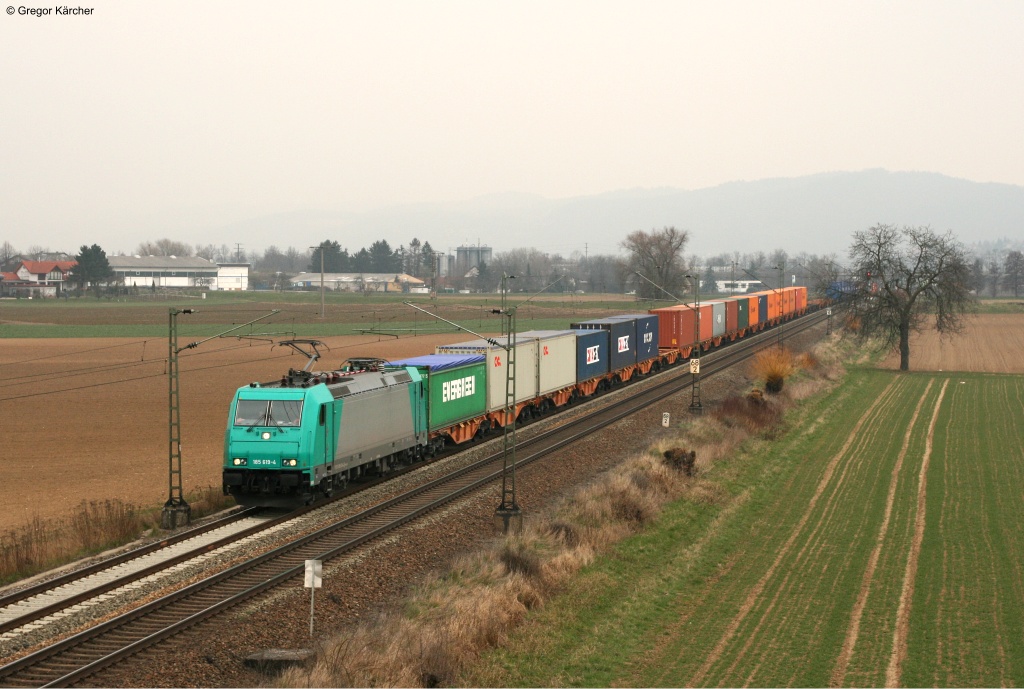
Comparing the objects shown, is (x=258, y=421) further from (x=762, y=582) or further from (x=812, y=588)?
(x=812, y=588)

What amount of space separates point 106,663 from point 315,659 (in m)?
3.29

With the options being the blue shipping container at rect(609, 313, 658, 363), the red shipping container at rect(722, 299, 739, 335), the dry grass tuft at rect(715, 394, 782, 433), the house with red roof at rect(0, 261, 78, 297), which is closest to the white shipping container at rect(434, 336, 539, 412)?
the dry grass tuft at rect(715, 394, 782, 433)

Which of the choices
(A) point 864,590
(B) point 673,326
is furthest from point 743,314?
(A) point 864,590

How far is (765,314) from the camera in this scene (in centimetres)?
9575

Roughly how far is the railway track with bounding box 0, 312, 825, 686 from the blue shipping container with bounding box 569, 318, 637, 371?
15.3 meters

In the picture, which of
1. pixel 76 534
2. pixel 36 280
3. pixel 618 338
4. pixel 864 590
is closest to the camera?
pixel 864 590

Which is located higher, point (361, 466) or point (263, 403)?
point (263, 403)

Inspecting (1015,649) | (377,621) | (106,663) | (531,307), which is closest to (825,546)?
(1015,649)

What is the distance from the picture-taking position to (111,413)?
47969 millimetres

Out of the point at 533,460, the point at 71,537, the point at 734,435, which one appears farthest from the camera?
the point at 734,435

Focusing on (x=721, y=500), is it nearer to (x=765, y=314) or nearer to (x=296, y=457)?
(x=296, y=457)

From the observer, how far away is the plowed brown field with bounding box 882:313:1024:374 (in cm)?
7441

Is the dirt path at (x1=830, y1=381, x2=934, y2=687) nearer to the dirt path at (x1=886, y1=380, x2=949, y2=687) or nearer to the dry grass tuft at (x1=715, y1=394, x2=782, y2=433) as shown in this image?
the dirt path at (x1=886, y1=380, x2=949, y2=687)

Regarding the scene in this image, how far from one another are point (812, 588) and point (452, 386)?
16.0 meters
